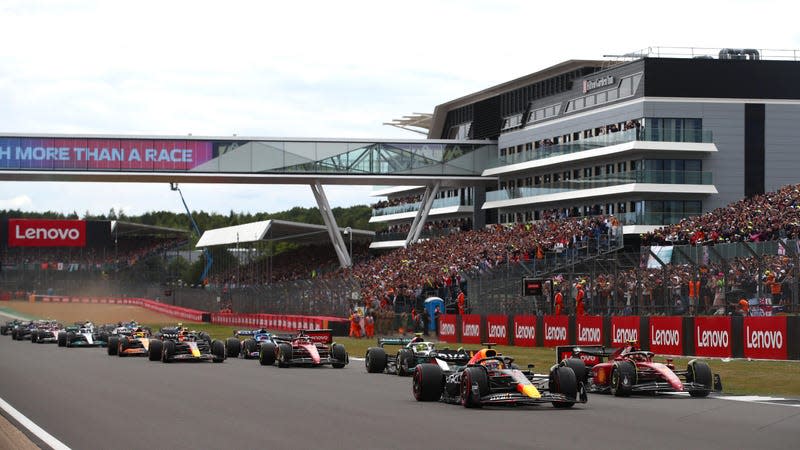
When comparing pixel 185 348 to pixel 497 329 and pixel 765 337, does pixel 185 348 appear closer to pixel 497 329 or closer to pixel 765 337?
pixel 497 329

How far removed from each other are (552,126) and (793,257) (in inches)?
1777

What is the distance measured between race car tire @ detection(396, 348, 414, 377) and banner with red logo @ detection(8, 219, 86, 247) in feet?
315

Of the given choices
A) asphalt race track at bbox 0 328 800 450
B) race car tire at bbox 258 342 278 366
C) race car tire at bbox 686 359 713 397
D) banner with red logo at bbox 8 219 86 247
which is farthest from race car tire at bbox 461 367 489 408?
banner with red logo at bbox 8 219 86 247

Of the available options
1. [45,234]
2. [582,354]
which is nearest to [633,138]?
[582,354]

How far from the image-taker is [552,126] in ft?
243

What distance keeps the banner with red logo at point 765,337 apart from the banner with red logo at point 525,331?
1090cm

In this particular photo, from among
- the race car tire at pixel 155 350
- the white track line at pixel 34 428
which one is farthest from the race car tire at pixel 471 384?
the race car tire at pixel 155 350

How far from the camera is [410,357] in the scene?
27.6 meters

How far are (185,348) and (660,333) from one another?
13021 millimetres

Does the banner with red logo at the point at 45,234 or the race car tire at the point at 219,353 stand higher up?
the banner with red logo at the point at 45,234

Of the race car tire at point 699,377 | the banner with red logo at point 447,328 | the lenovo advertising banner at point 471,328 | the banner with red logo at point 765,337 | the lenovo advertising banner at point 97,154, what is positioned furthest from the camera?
the lenovo advertising banner at point 97,154

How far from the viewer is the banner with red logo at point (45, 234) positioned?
119m

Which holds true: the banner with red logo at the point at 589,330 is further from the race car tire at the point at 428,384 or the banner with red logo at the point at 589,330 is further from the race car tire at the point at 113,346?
the race car tire at the point at 428,384

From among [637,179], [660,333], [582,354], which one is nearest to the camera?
[582,354]
